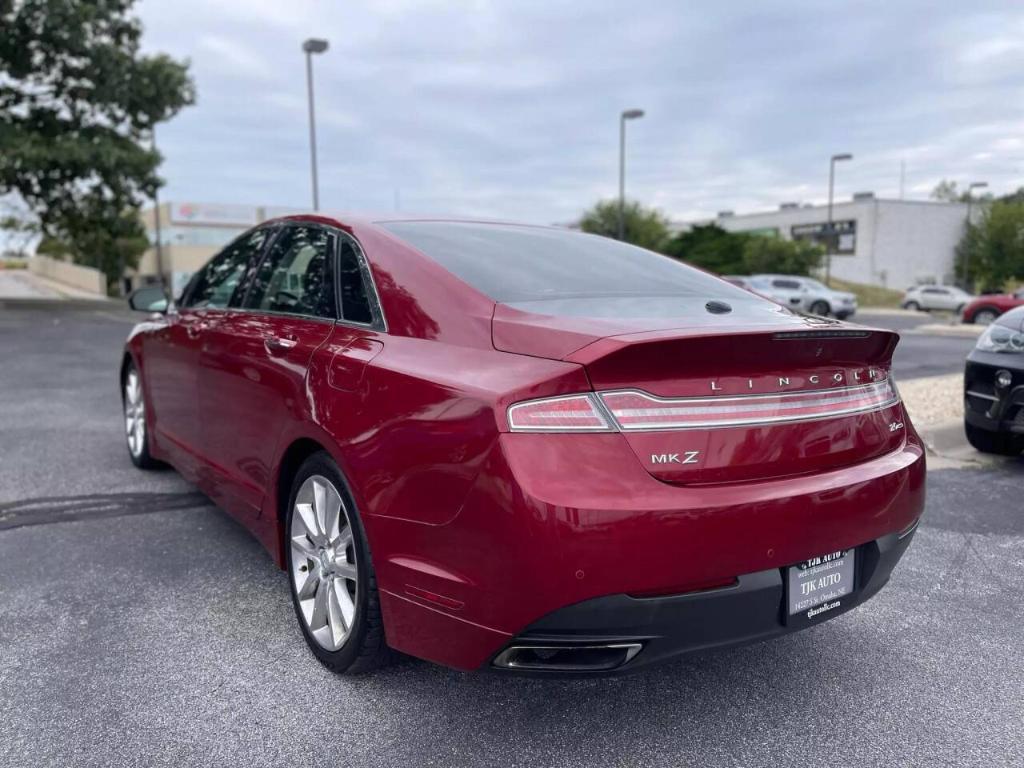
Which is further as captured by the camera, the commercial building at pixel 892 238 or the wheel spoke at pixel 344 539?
the commercial building at pixel 892 238

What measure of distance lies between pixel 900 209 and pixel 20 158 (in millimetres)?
57247

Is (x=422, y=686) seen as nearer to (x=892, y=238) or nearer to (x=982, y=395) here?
(x=982, y=395)

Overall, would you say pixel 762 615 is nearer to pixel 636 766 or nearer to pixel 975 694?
pixel 636 766

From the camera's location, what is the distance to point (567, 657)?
2.20 metres

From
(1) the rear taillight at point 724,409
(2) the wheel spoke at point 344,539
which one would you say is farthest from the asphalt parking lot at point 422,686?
(1) the rear taillight at point 724,409

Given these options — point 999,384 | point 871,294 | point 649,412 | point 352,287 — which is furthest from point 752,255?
point 649,412

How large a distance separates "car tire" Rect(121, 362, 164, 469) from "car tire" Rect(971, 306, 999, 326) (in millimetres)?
25621

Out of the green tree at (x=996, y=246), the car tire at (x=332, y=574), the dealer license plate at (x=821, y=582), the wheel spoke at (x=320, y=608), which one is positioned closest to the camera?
the dealer license plate at (x=821, y=582)

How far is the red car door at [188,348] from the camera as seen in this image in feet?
13.2

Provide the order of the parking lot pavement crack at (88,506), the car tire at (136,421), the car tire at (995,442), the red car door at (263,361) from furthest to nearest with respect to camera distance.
A: the car tire at (995,442)
the car tire at (136,421)
the parking lot pavement crack at (88,506)
the red car door at (263,361)

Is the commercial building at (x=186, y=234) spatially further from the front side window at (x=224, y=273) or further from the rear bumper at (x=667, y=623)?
the rear bumper at (x=667, y=623)

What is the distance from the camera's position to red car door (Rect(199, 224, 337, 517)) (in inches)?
120

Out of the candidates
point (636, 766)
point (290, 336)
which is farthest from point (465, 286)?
point (636, 766)

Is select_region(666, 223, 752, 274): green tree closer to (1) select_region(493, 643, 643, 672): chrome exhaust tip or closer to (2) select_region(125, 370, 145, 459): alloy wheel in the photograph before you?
(2) select_region(125, 370, 145, 459): alloy wheel
